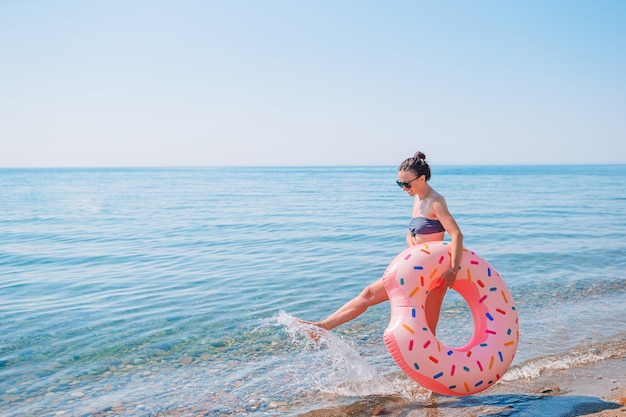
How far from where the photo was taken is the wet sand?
3.70m

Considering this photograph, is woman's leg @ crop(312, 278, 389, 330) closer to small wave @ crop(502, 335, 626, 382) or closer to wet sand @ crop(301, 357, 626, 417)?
wet sand @ crop(301, 357, 626, 417)

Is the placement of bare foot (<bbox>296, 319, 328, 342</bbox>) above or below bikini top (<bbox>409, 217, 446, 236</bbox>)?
below

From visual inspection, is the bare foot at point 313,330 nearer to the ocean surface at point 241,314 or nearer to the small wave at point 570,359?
the ocean surface at point 241,314

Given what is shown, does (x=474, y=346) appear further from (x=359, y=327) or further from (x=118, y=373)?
(x=118, y=373)

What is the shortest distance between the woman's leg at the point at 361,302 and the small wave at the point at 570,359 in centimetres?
137

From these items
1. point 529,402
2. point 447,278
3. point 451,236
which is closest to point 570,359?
point 529,402

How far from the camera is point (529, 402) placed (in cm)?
388

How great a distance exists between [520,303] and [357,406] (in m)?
3.83

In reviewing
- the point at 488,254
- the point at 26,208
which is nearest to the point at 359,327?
the point at 488,254

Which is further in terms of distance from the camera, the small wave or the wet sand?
the small wave

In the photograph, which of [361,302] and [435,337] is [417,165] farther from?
[435,337]

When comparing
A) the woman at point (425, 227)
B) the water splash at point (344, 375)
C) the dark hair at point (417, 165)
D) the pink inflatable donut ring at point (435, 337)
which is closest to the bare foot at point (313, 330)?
the water splash at point (344, 375)

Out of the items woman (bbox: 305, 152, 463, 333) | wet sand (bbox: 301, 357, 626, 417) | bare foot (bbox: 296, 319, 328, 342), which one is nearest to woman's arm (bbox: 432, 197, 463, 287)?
woman (bbox: 305, 152, 463, 333)

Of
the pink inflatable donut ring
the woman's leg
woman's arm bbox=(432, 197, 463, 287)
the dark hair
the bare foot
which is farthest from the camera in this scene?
the bare foot
